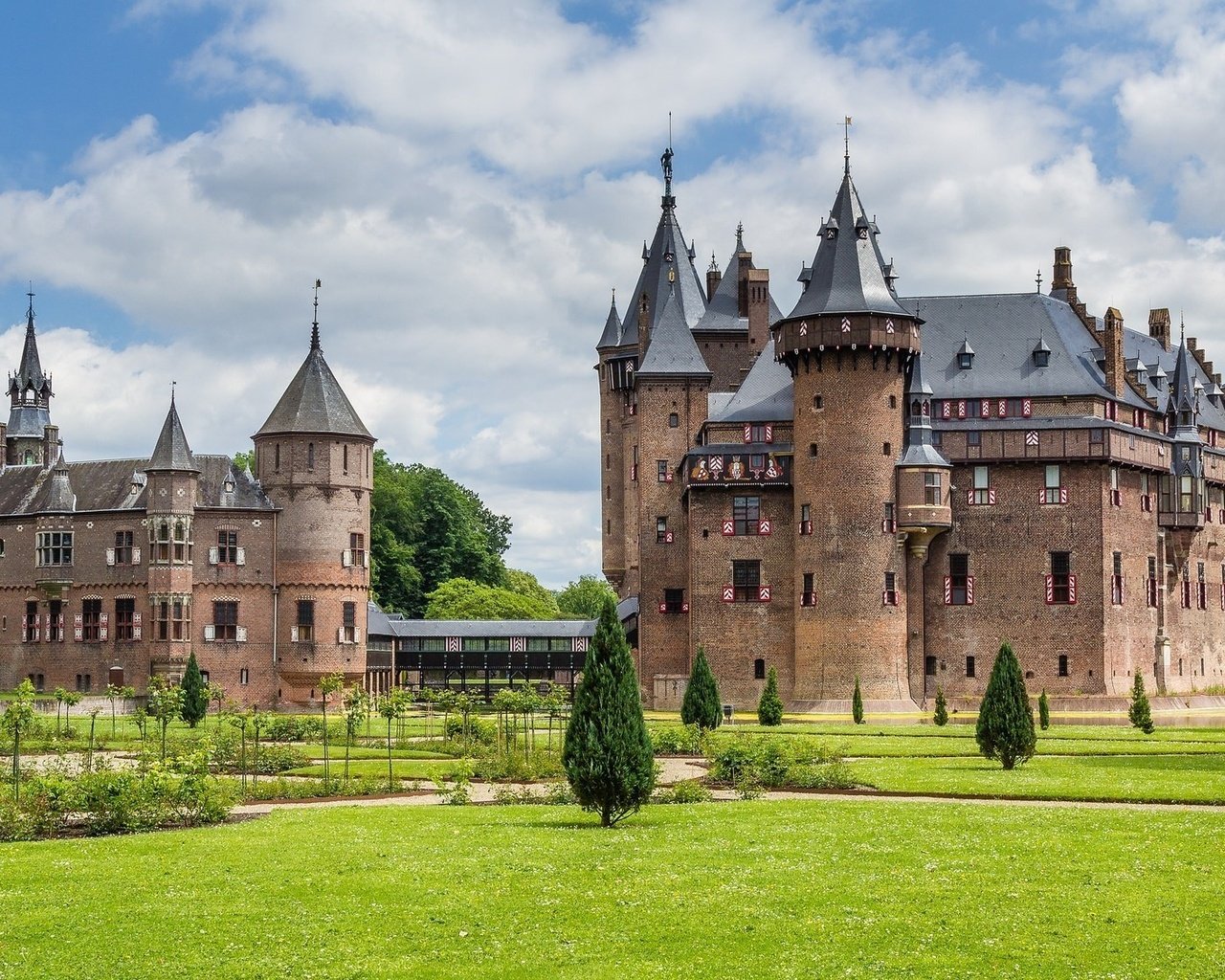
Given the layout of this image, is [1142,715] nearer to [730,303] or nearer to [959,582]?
[959,582]

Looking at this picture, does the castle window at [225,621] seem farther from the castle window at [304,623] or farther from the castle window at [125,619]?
the castle window at [125,619]

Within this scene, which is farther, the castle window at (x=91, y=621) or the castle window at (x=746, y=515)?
the castle window at (x=91, y=621)

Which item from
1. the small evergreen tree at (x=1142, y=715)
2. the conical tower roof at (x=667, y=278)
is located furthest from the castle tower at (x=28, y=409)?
the small evergreen tree at (x=1142, y=715)

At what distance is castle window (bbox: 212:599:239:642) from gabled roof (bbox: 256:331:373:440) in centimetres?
780

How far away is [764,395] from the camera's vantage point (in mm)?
74438

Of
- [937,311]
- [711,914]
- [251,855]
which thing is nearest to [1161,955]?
[711,914]

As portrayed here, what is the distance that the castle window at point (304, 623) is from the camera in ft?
238

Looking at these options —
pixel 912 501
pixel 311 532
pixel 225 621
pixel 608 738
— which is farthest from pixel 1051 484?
pixel 608 738

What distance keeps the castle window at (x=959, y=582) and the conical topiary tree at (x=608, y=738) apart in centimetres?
4982

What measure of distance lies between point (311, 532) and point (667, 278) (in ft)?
84.4

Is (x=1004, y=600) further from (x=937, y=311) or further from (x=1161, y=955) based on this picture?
(x=1161, y=955)

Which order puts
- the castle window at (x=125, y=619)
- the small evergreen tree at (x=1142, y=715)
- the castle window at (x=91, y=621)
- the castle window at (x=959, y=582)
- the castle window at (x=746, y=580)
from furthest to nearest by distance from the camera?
the castle window at (x=91, y=621)
the castle window at (x=125, y=619)
the castle window at (x=746, y=580)
the castle window at (x=959, y=582)
the small evergreen tree at (x=1142, y=715)

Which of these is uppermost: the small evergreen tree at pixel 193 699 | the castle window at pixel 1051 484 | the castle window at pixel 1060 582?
the castle window at pixel 1051 484

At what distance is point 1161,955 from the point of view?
49.6 ft
